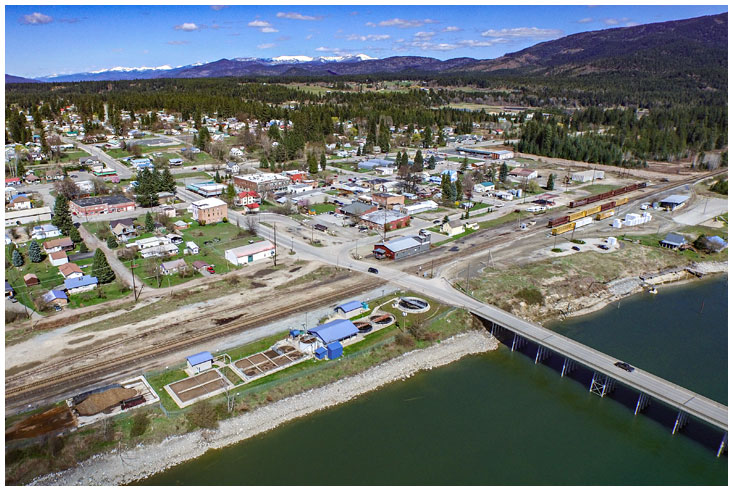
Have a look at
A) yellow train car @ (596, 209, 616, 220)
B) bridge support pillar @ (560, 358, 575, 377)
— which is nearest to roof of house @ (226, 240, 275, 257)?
bridge support pillar @ (560, 358, 575, 377)

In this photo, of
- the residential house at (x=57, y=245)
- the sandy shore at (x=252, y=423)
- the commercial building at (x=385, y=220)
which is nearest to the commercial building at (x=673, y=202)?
the commercial building at (x=385, y=220)

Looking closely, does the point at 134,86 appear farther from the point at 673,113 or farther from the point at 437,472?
the point at 437,472

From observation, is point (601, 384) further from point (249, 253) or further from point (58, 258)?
point (58, 258)

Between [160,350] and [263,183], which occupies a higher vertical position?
[263,183]

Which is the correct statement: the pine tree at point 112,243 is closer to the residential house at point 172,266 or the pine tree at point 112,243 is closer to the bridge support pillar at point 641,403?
the residential house at point 172,266

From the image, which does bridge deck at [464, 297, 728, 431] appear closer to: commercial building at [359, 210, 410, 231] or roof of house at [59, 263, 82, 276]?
commercial building at [359, 210, 410, 231]

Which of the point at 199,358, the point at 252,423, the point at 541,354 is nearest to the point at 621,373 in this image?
the point at 541,354

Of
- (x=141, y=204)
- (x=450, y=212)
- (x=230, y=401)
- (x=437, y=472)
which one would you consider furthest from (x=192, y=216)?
(x=437, y=472)
